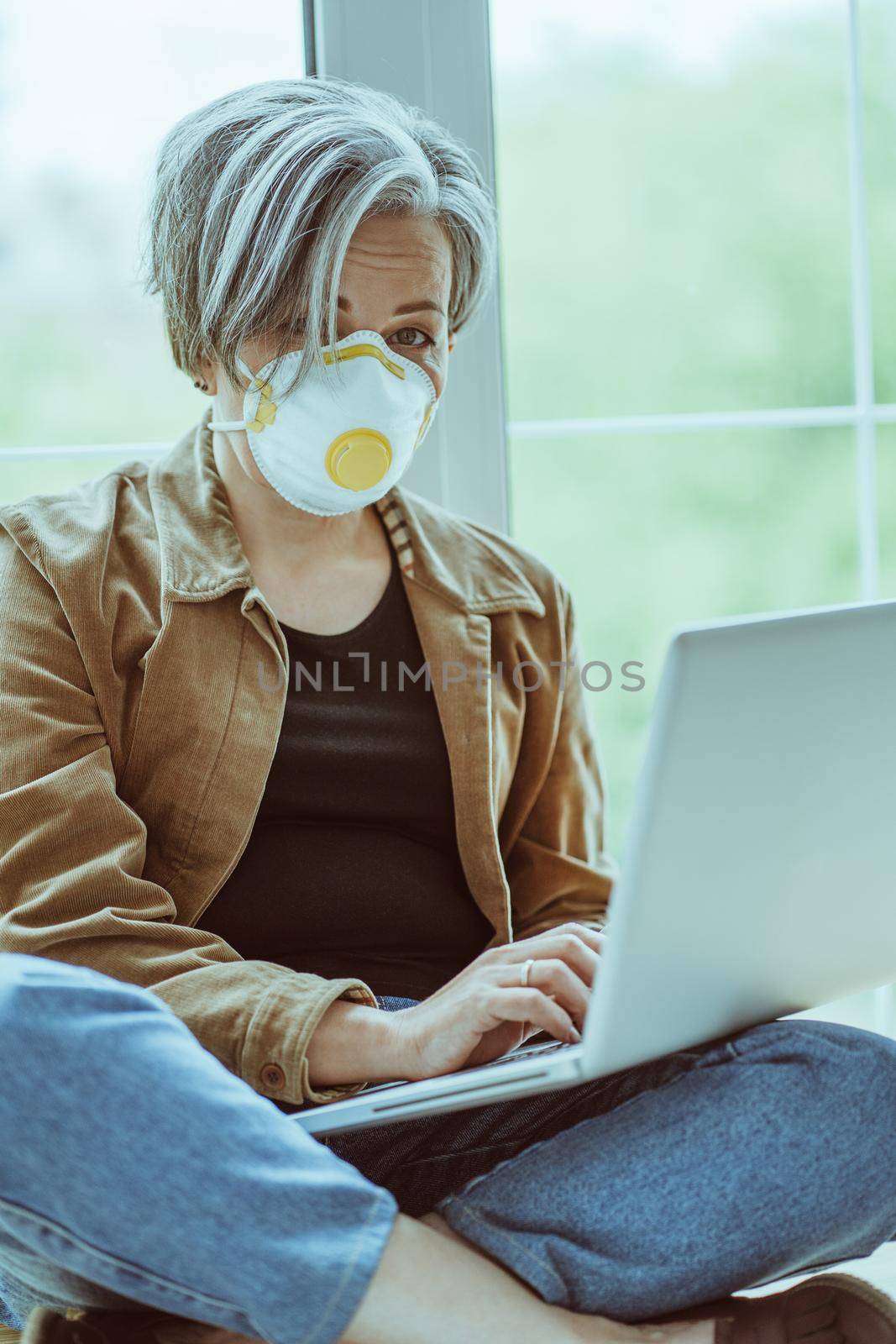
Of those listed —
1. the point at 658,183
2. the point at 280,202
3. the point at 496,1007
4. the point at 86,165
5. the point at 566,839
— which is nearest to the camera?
the point at 496,1007

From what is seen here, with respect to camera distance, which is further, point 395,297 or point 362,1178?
point 395,297

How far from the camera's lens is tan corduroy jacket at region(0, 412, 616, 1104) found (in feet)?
3.71

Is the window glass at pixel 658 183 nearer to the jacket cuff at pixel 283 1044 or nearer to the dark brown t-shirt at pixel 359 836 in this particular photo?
the dark brown t-shirt at pixel 359 836

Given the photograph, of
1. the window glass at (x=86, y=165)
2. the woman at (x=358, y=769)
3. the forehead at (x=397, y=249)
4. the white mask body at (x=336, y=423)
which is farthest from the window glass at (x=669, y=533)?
the window glass at (x=86, y=165)

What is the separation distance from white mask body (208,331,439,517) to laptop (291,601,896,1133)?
0.59m

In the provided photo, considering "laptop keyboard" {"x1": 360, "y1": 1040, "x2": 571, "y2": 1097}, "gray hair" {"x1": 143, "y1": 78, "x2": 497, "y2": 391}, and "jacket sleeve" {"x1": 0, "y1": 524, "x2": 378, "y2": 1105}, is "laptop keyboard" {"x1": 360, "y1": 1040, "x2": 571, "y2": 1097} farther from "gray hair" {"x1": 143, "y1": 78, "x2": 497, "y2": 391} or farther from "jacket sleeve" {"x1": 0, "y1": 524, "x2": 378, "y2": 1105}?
"gray hair" {"x1": 143, "y1": 78, "x2": 497, "y2": 391}

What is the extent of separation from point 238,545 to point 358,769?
0.86 feet

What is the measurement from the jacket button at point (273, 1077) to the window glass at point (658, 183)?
1028 millimetres

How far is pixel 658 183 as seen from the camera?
5.93ft

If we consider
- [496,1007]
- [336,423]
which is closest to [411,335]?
[336,423]

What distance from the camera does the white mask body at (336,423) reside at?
1.30 metres

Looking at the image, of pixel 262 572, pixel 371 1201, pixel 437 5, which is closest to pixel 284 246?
pixel 262 572

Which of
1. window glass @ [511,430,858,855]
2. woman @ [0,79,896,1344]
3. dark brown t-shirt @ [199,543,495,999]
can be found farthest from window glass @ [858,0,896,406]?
dark brown t-shirt @ [199,543,495,999]

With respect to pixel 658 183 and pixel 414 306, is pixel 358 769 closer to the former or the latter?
pixel 414 306
